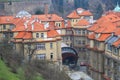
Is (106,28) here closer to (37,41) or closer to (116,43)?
(116,43)

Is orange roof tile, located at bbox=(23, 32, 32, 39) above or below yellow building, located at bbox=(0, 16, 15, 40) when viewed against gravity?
below

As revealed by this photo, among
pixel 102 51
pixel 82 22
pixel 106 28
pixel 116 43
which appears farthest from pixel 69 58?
pixel 116 43

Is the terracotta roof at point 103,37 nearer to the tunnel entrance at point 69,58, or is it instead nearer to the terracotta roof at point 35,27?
the tunnel entrance at point 69,58

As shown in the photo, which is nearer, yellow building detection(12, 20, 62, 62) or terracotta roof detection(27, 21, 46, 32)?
yellow building detection(12, 20, 62, 62)

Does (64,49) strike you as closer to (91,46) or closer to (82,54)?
(91,46)

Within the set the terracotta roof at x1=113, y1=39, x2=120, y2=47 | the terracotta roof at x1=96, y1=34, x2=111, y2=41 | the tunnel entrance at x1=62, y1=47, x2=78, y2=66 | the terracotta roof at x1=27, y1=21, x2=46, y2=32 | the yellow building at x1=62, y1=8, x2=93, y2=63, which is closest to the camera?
the terracotta roof at x1=113, y1=39, x2=120, y2=47

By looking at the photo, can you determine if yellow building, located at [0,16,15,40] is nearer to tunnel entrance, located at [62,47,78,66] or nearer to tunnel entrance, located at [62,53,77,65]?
tunnel entrance, located at [62,47,78,66]

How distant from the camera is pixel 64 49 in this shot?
1342 inches

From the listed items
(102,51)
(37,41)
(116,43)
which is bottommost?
(102,51)

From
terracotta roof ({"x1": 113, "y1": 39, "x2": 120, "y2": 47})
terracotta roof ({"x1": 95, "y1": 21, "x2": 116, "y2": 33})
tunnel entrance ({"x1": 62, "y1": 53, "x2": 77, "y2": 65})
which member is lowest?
tunnel entrance ({"x1": 62, "y1": 53, "x2": 77, "y2": 65})

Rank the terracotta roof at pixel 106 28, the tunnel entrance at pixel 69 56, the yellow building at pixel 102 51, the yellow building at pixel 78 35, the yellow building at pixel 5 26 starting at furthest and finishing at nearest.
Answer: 1. the yellow building at pixel 78 35
2. the tunnel entrance at pixel 69 56
3. the yellow building at pixel 5 26
4. the terracotta roof at pixel 106 28
5. the yellow building at pixel 102 51

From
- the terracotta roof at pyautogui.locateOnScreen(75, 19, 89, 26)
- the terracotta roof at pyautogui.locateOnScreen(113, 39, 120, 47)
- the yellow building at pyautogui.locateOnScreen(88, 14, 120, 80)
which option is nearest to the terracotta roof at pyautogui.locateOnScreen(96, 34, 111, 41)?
the yellow building at pyautogui.locateOnScreen(88, 14, 120, 80)

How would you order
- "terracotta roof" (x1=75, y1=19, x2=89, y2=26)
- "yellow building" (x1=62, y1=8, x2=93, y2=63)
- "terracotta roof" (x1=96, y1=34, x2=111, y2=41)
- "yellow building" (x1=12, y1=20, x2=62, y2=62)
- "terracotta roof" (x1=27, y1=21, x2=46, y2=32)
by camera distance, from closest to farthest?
"yellow building" (x1=12, y1=20, x2=62, y2=62) < "terracotta roof" (x1=27, y1=21, x2=46, y2=32) < "terracotta roof" (x1=96, y1=34, x2=111, y2=41) < "yellow building" (x1=62, y1=8, x2=93, y2=63) < "terracotta roof" (x1=75, y1=19, x2=89, y2=26)

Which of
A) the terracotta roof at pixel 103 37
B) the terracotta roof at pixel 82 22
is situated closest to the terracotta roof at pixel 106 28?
the terracotta roof at pixel 103 37
